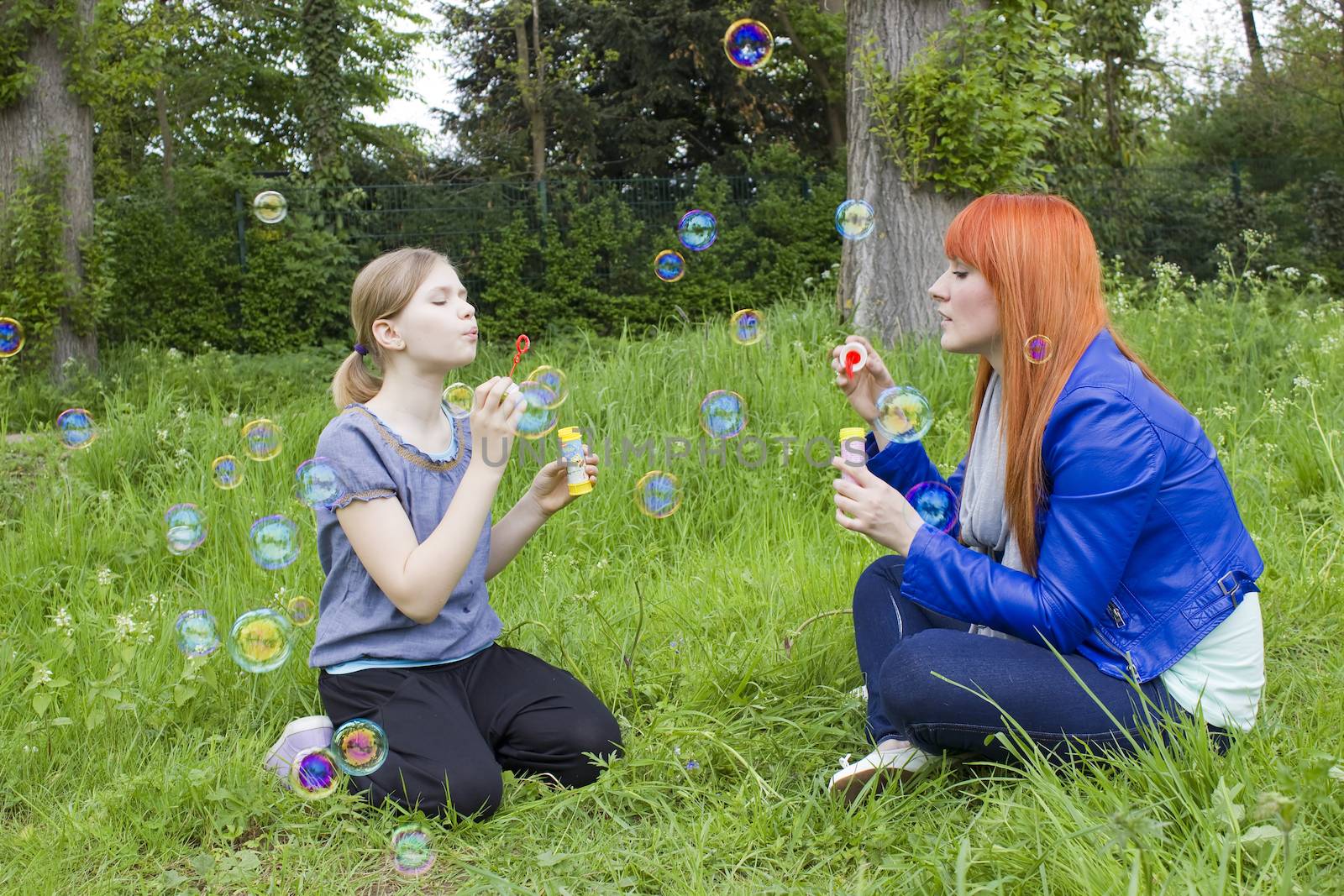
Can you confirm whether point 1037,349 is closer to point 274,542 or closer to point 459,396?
point 459,396

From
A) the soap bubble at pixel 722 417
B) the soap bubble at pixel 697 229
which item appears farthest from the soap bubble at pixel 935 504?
the soap bubble at pixel 697 229

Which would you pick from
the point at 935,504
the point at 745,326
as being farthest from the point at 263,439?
the point at 935,504

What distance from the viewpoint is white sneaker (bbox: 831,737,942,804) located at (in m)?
2.22

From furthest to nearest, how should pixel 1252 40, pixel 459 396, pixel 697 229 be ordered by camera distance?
pixel 1252 40, pixel 697 229, pixel 459 396

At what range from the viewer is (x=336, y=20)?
10945 mm

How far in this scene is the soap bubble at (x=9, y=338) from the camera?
5246 millimetres

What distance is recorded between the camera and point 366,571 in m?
2.45

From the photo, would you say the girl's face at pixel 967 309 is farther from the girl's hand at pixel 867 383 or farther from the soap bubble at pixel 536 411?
the soap bubble at pixel 536 411

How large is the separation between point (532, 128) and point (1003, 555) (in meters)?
14.1

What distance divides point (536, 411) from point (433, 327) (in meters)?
0.35

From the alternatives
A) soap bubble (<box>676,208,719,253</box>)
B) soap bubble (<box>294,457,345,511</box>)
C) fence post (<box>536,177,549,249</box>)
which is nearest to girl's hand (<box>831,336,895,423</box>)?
soap bubble (<box>294,457,345,511</box>)

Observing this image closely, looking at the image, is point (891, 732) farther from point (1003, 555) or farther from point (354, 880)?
point (354, 880)

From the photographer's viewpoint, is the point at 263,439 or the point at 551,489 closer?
the point at 551,489

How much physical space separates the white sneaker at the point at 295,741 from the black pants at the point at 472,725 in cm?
5
